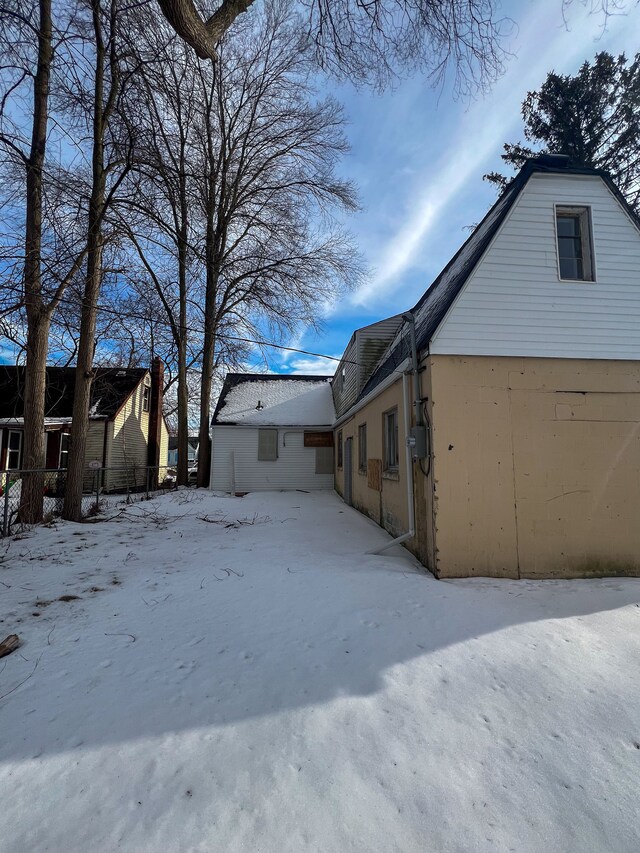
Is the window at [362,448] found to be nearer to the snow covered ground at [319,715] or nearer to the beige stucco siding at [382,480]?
the beige stucco siding at [382,480]

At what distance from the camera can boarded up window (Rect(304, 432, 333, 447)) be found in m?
16.9

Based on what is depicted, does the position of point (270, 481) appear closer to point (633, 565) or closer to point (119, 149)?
point (119, 149)

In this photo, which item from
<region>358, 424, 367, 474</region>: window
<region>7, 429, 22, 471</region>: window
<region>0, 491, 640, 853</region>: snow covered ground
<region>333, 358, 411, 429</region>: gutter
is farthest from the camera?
<region>7, 429, 22, 471</region>: window

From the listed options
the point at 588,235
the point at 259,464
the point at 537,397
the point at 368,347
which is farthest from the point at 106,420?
the point at 588,235

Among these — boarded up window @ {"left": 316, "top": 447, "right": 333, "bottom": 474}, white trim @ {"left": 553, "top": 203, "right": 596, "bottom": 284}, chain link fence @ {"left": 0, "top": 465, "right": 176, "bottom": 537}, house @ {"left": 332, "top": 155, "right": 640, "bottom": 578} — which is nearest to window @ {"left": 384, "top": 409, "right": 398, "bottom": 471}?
house @ {"left": 332, "top": 155, "right": 640, "bottom": 578}

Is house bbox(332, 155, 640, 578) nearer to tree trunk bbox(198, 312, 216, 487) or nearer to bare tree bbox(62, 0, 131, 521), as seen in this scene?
bare tree bbox(62, 0, 131, 521)

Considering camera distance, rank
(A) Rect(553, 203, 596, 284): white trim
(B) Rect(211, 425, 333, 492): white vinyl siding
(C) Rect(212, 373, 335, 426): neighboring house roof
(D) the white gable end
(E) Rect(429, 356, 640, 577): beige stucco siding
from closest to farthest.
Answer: (E) Rect(429, 356, 640, 577): beige stucco siding
(D) the white gable end
(A) Rect(553, 203, 596, 284): white trim
(B) Rect(211, 425, 333, 492): white vinyl siding
(C) Rect(212, 373, 335, 426): neighboring house roof

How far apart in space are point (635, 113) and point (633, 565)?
16.4m

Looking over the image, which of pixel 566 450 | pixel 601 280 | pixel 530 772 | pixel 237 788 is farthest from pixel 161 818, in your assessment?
pixel 601 280

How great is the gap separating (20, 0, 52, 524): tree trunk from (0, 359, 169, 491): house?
6363 mm

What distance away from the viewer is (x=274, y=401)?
18.7 m

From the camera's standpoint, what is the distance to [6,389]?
18.2m

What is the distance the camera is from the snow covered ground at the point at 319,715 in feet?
5.83

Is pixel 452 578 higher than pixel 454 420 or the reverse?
the reverse
